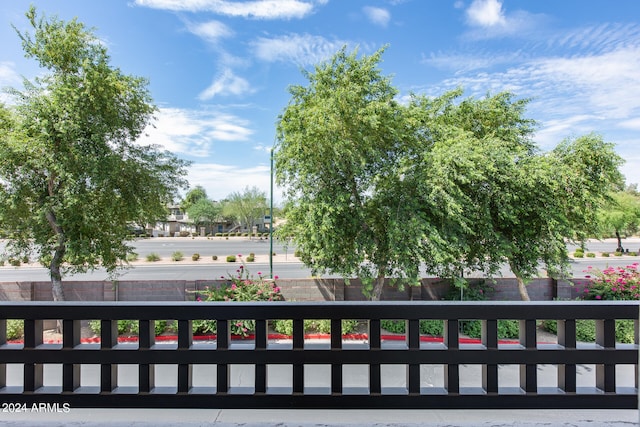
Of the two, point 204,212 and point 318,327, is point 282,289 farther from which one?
point 204,212

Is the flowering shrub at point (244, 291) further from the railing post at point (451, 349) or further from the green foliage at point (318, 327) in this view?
the railing post at point (451, 349)

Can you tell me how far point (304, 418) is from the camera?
1396 millimetres

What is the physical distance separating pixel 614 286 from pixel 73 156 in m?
12.8

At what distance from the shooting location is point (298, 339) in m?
1.34

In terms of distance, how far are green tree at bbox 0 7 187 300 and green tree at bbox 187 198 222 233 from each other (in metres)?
42.3

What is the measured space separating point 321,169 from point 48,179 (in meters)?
5.55

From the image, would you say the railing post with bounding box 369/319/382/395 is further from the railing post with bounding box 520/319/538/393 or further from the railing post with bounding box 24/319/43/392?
the railing post with bounding box 24/319/43/392

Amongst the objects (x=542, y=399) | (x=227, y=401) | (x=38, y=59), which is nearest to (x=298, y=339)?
(x=227, y=401)

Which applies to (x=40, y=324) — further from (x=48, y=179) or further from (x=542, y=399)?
Answer: (x=48, y=179)

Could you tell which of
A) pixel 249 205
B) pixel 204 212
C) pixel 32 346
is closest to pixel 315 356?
Result: pixel 32 346

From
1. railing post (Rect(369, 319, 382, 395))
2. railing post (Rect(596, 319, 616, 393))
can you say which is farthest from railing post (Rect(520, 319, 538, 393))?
railing post (Rect(369, 319, 382, 395))

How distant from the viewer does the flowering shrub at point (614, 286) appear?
800 centimetres

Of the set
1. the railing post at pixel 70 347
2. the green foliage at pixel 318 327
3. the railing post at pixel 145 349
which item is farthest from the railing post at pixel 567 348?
the green foliage at pixel 318 327

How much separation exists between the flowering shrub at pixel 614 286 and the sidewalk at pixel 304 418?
892 centimetres
